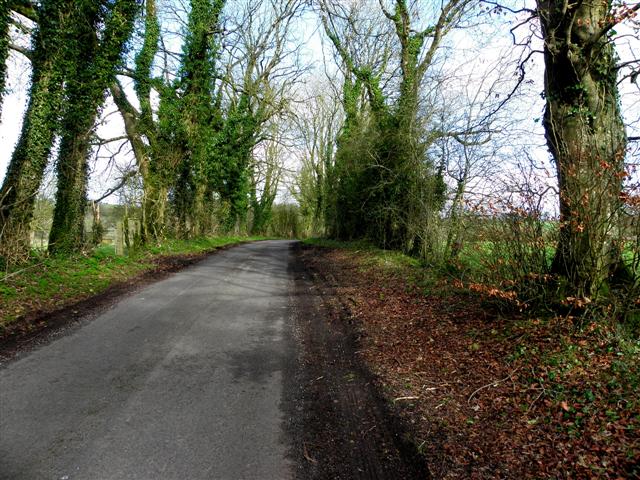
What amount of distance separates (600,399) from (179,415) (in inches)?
155

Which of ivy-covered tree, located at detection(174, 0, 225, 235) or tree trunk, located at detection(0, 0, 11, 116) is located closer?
tree trunk, located at detection(0, 0, 11, 116)

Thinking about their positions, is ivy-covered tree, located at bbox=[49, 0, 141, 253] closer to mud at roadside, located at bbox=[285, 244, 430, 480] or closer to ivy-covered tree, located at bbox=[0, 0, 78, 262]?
ivy-covered tree, located at bbox=[0, 0, 78, 262]

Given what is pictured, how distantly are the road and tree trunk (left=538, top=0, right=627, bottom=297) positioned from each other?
394cm

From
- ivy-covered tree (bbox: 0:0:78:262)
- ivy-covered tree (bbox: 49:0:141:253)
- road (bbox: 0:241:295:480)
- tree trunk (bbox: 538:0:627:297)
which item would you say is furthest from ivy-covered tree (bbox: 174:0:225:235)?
tree trunk (bbox: 538:0:627:297)

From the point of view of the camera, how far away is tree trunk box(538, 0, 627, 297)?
4766mm

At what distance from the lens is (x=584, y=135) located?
518 centimetres

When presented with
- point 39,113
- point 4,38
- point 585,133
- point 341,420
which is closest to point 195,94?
point 39,113

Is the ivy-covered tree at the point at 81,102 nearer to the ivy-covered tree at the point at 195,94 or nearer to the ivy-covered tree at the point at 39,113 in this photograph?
the ivy-covered tree at the point at 39,113

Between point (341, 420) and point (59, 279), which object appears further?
point (59, 279)

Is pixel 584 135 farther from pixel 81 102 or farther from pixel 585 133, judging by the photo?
pixel 81 102

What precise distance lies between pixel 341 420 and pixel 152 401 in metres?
1.91

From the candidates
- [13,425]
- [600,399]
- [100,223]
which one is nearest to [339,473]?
[600,399]

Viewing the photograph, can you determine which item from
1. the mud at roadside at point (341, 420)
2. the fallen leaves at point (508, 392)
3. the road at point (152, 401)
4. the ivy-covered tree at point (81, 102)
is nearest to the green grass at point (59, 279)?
the ivy-covered tree at point (81, 102)

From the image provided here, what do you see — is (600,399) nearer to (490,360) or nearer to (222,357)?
(490,360)
